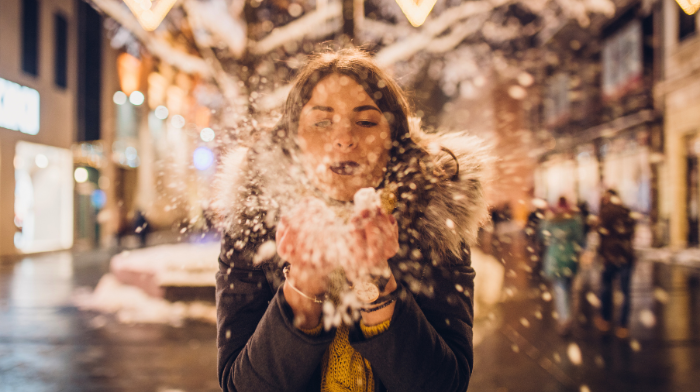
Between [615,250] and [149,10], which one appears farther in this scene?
[615,250]

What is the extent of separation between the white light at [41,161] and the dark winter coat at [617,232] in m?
18.1

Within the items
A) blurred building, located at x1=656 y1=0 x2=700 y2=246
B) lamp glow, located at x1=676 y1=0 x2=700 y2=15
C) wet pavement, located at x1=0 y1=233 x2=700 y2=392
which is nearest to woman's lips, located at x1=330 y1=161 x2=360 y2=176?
lamp glow, located at x1=676 y1=0 x2=700 y2=15

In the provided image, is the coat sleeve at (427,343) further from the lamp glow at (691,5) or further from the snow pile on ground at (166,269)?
the snow pile on ground at (166,269)

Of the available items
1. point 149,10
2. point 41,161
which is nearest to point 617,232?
point 149,10

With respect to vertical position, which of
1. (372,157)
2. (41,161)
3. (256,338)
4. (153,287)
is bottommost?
(153,287)

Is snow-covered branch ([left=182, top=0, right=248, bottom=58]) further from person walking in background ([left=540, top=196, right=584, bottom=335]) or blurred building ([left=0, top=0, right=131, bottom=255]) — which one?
blurred building ([left=0, top=0, right=131, bottom=255])

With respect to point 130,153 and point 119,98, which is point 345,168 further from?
point 130,153

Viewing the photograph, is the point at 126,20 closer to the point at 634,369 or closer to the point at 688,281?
the point at 634,369

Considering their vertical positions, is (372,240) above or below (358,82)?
below

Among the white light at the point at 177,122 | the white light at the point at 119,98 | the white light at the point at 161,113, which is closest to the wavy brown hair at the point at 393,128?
the white light at the point at 119,98

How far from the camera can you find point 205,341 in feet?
15.9

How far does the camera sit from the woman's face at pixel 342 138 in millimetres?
1119

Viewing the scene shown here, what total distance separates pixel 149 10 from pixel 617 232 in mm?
5607

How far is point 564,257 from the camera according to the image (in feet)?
16.6
